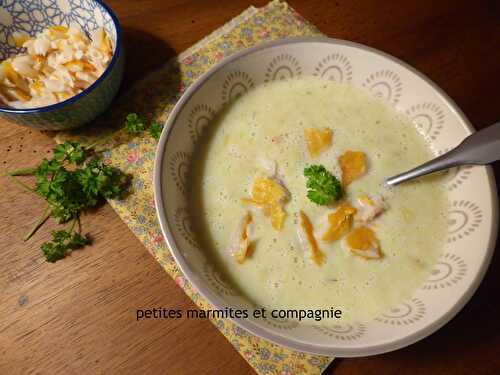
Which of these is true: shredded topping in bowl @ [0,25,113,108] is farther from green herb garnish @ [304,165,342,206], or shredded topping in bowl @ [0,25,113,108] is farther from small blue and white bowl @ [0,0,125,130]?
green herb garnish @ [304,165,342,206]

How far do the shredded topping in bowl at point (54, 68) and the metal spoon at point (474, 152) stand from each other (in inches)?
43.6

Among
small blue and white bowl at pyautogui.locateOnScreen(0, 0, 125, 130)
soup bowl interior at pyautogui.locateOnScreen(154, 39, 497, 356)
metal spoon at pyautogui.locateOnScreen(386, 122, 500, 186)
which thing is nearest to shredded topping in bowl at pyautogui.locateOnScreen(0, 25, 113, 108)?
small blue and white bowl at pyautogui.locateOnScreen(0, 0, 125, 130)

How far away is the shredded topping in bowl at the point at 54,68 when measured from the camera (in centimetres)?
123

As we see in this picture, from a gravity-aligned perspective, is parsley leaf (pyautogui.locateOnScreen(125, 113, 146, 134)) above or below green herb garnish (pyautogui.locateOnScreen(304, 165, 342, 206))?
below

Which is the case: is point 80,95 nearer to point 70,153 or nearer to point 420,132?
point 70,153

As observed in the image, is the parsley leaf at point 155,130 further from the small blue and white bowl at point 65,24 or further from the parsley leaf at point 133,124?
the small blue and white bowl at point 65,24

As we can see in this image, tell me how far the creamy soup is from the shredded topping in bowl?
17.8 inches

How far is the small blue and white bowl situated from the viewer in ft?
3.72

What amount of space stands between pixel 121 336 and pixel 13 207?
568 millimetres

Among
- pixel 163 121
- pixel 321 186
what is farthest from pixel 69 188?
pixel 321 186

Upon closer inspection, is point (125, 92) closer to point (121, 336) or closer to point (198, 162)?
point (198, 162)

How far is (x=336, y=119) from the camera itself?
1319mm

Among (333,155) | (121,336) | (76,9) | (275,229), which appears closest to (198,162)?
(275,229)

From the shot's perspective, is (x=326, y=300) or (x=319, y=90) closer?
(x=326, y=300)
